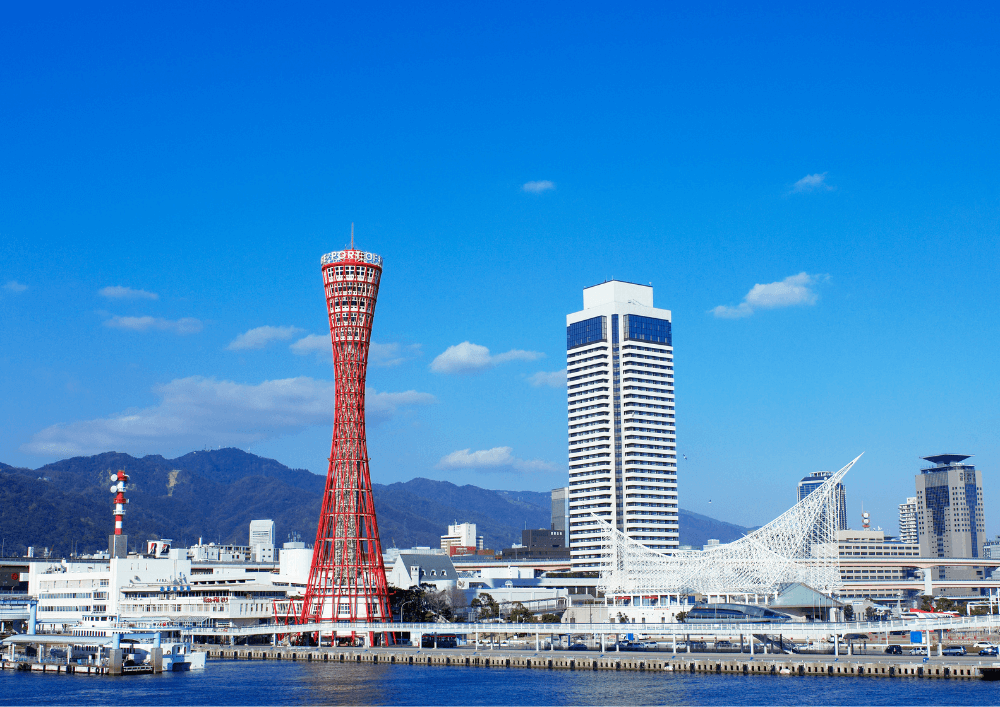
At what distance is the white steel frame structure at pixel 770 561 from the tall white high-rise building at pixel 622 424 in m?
48.7

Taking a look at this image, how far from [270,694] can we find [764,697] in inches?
1156

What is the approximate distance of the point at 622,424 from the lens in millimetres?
186125

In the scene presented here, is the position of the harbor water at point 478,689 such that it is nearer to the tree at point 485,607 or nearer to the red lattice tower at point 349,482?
the red lattice tower at point 349,482

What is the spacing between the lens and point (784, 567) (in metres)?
122

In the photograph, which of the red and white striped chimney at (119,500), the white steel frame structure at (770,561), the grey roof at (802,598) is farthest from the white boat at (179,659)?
the white steel frame structure at (770,561)

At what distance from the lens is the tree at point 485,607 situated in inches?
5305

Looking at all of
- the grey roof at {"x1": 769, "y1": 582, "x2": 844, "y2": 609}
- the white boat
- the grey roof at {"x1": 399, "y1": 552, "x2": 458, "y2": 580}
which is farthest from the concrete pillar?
the grey roof at {"x1": 769, "y1": 582, "x2": 844, "y2": 609}

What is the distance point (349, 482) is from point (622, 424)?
291 ft

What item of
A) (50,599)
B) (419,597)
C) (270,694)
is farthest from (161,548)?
(270,694)

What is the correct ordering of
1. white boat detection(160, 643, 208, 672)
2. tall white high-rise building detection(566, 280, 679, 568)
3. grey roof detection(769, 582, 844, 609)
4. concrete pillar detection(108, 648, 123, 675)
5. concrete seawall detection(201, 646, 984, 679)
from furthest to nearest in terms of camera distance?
tall white high-rise building detection(566, 280, 679, 568), grey roof detection(769, 582, 844, 609), white boat detection(160, 643, 208, 672), concrete pillar detection(108, 648, 123, 675), concrete seawall detection(201, 646, 984, 679)

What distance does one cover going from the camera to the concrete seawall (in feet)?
238

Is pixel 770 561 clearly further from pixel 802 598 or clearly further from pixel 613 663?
pixel 613 663

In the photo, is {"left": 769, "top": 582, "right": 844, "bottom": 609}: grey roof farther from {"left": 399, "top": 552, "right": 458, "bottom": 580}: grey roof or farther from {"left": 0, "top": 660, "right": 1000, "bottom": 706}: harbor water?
{"left": 399, "top": 552, "right": 458, "bottom": 580}: grey roof

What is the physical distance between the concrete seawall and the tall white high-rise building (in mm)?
90930
